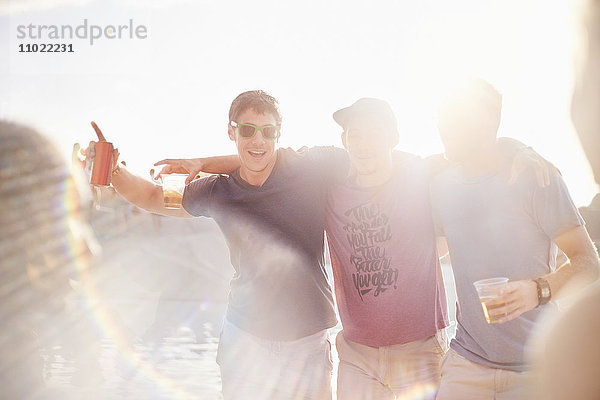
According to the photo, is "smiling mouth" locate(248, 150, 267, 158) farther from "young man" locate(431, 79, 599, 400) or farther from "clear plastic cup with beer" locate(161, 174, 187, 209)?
"young man" locate(431, 79, 599, 400)

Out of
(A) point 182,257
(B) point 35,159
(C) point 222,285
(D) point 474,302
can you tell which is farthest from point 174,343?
(A) point 182,257

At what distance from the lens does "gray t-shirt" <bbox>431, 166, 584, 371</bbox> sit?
10.3 ft

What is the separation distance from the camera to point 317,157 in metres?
4.27

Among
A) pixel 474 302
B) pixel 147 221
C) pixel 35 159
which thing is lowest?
pixel 147 221

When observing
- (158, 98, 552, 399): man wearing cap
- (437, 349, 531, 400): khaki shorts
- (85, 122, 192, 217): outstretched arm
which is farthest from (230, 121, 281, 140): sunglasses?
(437, 349, 531, 400): khaki shorts

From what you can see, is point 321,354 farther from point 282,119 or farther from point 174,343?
point 174,343

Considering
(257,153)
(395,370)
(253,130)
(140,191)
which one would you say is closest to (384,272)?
(395,370)

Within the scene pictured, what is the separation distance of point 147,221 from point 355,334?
2615cm

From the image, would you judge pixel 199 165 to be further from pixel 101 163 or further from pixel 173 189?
pixel 101 163

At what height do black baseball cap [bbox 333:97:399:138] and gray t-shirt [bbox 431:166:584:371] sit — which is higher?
black baseball cap [bbox 333:97:399:138]

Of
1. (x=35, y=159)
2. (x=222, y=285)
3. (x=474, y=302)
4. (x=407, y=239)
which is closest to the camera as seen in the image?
(x=474, y=302)

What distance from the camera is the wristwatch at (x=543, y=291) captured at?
113 inches

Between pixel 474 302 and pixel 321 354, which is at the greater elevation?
pixel 474 302

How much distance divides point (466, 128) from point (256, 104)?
1417 millimetres
